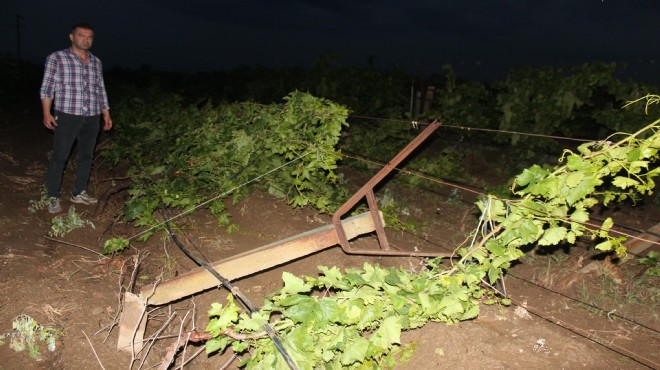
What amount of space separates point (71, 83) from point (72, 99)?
17cm

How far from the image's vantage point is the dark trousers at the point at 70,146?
4.51 m

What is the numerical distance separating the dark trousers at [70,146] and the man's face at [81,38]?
76 cm

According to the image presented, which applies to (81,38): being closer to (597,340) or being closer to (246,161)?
(246,161)

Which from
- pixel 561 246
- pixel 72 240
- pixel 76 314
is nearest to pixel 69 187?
pixel 72 240

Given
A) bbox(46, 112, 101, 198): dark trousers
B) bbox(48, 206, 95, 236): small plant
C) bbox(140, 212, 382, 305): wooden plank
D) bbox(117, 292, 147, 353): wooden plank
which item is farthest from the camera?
bbox(46, 112, 101, 198): dark trousers

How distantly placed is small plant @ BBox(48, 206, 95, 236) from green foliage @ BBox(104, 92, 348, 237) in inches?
16.9

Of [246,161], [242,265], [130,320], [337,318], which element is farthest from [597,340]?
[246,161]

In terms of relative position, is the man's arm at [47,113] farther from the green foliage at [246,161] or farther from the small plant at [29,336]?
the small plant at [29,336]

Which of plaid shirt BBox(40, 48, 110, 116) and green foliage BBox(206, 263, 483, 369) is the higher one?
plaid shirt BBox(40, 48, 110, 116)

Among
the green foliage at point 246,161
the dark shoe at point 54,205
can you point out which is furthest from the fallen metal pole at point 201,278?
the dark shoe at point 54,205

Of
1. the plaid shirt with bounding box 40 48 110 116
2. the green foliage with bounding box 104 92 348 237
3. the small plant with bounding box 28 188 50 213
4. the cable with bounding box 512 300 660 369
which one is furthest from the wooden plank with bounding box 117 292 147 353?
the plaid shirt with bounding box 40 48 110 116

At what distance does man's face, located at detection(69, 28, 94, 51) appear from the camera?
4.36 m

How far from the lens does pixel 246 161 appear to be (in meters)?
4.80

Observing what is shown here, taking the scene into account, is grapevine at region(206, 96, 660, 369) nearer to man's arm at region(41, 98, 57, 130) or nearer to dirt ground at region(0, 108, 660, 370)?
dirt ground at region(0, 108, 660, 370)
